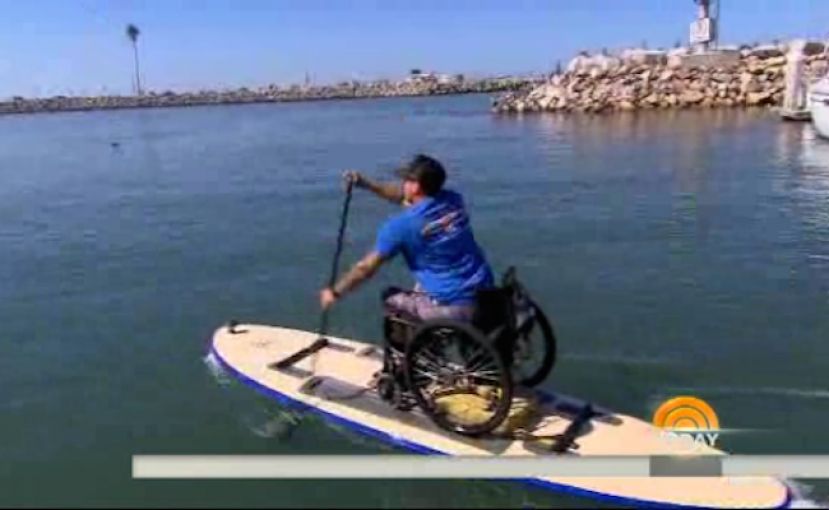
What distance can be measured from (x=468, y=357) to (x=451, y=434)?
59 centimetres

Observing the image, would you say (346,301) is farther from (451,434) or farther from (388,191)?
(451,434)

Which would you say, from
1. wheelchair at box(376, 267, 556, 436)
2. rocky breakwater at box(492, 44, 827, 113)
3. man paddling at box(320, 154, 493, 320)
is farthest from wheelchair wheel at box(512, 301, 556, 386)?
rocky breakwater at box(492, 44, 827, 113)

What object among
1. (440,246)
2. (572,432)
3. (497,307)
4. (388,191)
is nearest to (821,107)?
(388,191)

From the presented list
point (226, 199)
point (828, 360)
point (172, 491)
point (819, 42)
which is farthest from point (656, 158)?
point (819, 42)

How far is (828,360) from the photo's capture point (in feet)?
25.3

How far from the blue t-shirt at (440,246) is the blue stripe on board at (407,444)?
3.49ft

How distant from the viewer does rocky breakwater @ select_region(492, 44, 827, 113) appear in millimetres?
44781

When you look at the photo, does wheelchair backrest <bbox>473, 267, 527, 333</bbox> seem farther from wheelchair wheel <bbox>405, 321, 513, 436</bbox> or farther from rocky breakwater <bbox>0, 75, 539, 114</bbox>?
rocky breakwater <bbox>0, 75, 539, 114</bbox>

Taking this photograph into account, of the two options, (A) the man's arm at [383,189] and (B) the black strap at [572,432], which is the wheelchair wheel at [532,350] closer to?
(B) the black strap at [572,432]

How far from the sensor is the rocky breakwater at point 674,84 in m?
44.8

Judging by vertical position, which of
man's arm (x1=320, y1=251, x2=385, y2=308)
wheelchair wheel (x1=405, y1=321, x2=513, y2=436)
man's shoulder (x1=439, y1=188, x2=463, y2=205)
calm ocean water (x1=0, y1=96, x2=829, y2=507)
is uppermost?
man's shoulder (x1=439, y1=188, x2=463, y2=205)

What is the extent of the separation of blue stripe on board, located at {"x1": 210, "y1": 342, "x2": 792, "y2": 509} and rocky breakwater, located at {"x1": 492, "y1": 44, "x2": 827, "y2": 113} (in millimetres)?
39449

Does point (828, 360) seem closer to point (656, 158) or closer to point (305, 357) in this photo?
point (305, 357)

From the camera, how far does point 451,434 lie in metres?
5.51
